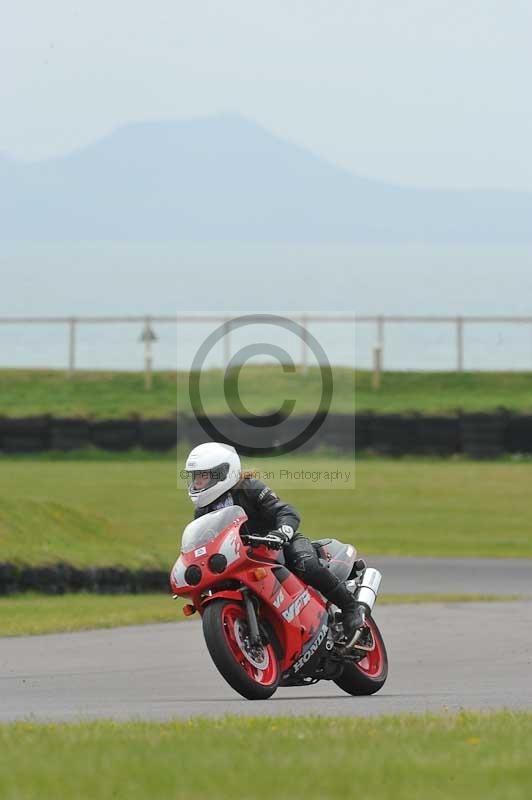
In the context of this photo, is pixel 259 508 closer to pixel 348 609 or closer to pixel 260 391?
pixel 348 609

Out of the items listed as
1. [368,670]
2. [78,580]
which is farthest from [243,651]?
[78,580]

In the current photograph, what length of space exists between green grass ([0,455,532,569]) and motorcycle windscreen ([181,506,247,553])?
8069 millimetres

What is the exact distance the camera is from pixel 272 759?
273 inches

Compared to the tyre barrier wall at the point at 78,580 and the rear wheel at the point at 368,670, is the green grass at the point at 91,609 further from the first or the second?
the rear wheel at the point at 368,670

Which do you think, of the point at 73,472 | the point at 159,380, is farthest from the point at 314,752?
the point at 159,380

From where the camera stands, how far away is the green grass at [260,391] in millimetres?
39469

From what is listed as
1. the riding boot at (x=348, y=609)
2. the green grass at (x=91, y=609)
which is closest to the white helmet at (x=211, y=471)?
the riding boot at (x=348, y=609)

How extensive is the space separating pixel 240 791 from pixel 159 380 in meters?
37.0

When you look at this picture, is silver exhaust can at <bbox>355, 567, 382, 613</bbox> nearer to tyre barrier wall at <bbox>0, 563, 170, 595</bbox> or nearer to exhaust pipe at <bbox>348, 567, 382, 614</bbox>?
exhaust pipe at <bbox>348, 567, 382, 614</bbox>

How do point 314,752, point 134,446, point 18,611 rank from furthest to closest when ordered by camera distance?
point 134,446 < point 18,611 < point 314,752

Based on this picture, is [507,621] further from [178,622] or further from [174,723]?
[174,723]

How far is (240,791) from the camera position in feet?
20.9

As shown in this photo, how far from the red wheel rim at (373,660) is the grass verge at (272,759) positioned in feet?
8.13

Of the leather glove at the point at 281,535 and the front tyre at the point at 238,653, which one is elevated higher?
the leather glove at the point at 281,535
